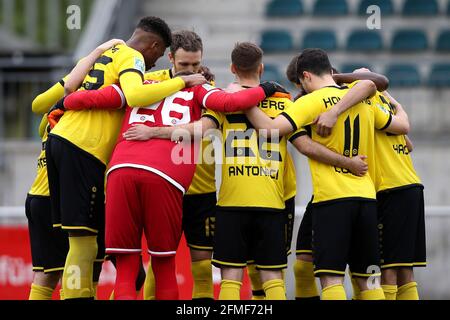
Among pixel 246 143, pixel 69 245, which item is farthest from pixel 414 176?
pixel 69 245

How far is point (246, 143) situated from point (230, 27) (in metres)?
7.98

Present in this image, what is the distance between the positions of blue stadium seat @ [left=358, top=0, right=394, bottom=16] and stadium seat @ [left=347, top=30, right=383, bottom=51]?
1.78 ft

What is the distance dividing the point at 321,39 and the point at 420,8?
5.71 feet

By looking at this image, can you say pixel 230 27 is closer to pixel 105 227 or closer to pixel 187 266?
pixel 187 266

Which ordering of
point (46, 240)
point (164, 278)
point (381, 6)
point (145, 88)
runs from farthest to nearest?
point (381, 6)
point (46, 240)
point (164, 278)
point (145, 88)

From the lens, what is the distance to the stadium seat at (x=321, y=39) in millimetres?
13867

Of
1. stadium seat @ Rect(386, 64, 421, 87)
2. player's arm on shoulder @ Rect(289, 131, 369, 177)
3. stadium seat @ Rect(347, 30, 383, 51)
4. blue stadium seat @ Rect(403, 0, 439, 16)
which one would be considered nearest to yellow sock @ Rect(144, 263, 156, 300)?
player's arm on shoulder @ Rect(289, 131, 369, 177)

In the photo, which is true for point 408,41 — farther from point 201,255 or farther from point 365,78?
point 201,255

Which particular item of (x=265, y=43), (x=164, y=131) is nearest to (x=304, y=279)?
(x=164, y=131)

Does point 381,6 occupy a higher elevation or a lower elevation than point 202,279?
higher

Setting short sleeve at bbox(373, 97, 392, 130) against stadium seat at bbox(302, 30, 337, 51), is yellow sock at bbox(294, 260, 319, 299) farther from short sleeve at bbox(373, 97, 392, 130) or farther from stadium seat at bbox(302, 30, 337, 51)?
stadium seat at bbox(302, 30, 337, 51)

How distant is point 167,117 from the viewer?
20.8 feet

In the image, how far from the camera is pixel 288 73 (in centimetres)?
713

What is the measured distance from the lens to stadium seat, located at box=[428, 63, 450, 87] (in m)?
12.9
